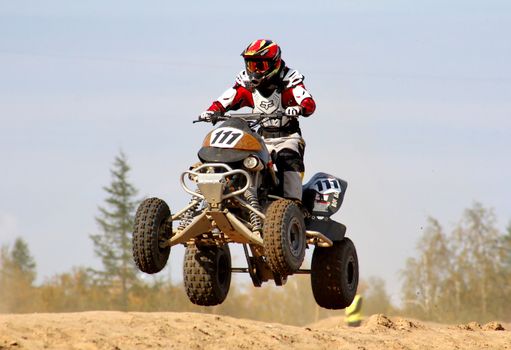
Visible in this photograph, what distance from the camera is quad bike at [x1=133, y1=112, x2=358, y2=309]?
44.8ft

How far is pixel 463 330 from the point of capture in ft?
67.0

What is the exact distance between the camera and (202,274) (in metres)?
15.5

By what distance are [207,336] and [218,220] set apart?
258 centimetres

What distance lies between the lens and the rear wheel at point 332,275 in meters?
15.3

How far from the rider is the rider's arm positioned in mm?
30

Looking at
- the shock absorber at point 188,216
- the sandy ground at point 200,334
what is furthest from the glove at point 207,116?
the sandy ground at point 200,334

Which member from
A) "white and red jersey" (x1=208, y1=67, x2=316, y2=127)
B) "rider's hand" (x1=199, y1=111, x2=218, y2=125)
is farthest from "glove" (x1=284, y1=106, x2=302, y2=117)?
"rider's hand" (x1=199, y1=111, x2=218, y2=125)

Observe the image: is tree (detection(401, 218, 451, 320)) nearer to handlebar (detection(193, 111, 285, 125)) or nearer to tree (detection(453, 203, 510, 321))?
tree (detection(453, 203, 510, 321))

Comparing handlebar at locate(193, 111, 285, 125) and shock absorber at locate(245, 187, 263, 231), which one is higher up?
handlebar at locate(193, 111, 285, 125)

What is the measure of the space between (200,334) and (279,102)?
3332mm

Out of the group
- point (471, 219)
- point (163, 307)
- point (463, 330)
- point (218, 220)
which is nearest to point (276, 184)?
point (218, 220)

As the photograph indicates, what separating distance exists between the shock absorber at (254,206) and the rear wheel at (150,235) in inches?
44.6

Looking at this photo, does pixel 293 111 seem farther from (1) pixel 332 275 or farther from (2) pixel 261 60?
(1) pixel 332 275

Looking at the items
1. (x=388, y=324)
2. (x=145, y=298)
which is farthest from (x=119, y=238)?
(x=388, y=324)
